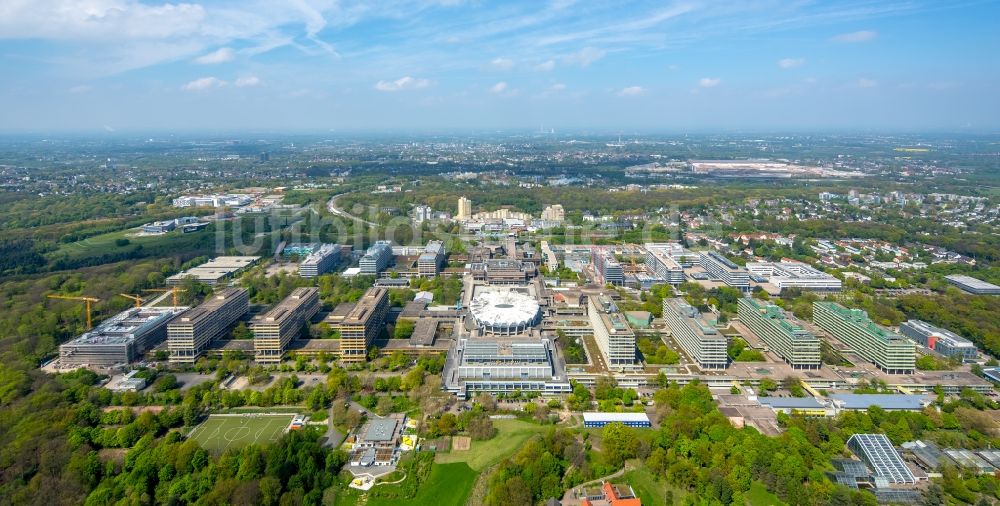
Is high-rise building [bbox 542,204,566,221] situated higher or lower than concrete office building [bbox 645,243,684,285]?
higher

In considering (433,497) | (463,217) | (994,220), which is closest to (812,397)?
(433,497)

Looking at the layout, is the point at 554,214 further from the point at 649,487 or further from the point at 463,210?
the point at 649,487

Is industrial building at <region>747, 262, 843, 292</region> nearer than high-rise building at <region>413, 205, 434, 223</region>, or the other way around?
industrial building at <region>747, 262, 843, 292</region>

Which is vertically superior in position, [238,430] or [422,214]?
[422,214]

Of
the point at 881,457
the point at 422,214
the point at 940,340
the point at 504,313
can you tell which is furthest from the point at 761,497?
the point at 422,214

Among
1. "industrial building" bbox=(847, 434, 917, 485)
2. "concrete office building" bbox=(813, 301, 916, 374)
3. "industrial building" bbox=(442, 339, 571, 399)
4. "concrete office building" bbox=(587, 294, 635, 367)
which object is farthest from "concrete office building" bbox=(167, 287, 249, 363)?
"concrete office building" bbox=(813, 301, 916, 374)

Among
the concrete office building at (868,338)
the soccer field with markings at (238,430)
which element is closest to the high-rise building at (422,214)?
the soccer field with markings at (238,430)

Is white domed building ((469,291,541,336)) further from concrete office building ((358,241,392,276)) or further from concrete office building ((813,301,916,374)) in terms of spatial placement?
concrete office building ((813,301,916,374))
